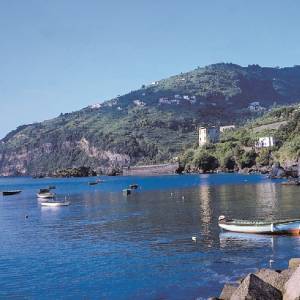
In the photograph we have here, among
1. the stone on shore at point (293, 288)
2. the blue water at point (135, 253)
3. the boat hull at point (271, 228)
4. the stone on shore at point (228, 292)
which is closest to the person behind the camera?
the stone on shore at point (293, 288)

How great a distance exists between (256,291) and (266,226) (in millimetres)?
41136

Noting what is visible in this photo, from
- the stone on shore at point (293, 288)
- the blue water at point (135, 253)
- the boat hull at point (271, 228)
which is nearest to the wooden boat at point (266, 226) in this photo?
the boat hull at point (271, 228)

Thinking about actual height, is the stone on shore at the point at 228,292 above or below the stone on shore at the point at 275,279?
below

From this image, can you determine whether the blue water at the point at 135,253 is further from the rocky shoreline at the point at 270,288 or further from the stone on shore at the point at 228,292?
the rocky shoreline at the point at 270,288

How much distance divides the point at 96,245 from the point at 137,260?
12.8 metres

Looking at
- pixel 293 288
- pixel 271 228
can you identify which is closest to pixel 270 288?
pixel 293 288

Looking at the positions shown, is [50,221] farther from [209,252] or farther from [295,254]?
[295,254]

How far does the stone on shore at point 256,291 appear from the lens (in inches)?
1341

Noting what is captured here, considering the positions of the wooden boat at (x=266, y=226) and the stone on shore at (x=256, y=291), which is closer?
the stone on shore at (x=256, y=291)

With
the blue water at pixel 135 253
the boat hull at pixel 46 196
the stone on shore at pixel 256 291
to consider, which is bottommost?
the blue water at pixel 135 253

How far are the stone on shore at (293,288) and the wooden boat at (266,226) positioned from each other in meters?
39.2

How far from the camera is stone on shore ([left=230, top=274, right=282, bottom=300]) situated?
34062mm

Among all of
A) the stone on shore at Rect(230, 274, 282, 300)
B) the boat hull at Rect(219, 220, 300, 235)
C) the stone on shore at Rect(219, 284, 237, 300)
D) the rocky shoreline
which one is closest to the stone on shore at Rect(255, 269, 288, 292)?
the rocky shoreline

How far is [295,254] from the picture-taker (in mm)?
59938
